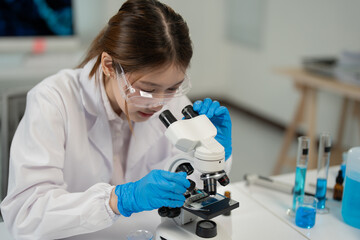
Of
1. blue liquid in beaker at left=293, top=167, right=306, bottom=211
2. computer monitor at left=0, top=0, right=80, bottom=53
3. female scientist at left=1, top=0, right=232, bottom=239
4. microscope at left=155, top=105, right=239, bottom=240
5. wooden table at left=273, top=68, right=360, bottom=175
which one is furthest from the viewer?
computer monitor at left=0, top=0, right=80, bottom=53

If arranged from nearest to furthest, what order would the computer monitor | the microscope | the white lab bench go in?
the microscope
the white lab bench
the computer monitor

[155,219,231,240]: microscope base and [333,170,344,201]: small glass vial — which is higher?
[155,219,231,240]: microscope base

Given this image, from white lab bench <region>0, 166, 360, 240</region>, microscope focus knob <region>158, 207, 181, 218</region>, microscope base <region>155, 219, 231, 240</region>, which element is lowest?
white lab bench <region>0, 166, 360, 240</region>

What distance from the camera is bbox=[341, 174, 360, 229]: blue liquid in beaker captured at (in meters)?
1.19

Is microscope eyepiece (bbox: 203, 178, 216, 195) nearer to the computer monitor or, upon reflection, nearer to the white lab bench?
the white lab bench

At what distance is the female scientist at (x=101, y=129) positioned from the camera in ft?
3.40

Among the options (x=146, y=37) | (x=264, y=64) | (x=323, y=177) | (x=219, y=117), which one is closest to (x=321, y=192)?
(x=323, y=177)

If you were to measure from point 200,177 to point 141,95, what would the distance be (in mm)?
293

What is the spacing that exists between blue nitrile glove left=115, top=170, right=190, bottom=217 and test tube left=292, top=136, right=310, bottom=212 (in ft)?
1.43

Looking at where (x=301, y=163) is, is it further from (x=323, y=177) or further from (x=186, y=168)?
(x=186, y=168)

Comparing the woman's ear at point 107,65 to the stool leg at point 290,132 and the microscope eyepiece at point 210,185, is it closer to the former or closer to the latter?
the microscope eyepiece at point 210,185

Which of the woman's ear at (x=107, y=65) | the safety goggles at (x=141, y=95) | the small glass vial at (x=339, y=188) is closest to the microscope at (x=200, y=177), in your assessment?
the safety goggles at (x=141, y=95)

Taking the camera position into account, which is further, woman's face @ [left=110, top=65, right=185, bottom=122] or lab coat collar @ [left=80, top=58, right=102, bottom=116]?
lab coat collar @ [left=80, top=58, right=102, bottom=116]

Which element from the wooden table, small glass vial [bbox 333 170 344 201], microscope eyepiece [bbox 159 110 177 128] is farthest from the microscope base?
the wooden table
